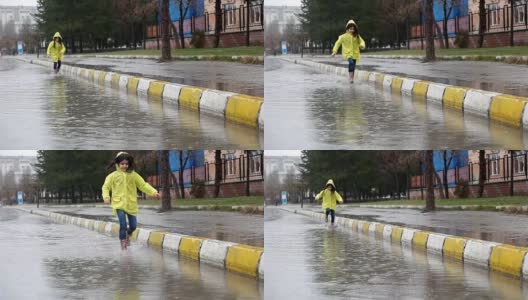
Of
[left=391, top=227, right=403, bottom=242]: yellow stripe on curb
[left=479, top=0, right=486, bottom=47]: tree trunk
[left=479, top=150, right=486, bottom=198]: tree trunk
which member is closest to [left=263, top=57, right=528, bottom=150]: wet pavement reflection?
[left=479, top=150, right=486, bottom=198]: tree trunk

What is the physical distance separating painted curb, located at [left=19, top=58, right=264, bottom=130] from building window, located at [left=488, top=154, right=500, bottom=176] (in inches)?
113

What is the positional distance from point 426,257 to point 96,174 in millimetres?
3436

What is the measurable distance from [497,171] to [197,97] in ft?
12.5

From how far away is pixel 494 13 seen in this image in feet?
60.5

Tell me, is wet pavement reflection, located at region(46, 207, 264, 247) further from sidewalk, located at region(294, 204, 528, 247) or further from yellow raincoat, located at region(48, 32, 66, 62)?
yellow raincoat, located at region(48, 32, 66, 62)

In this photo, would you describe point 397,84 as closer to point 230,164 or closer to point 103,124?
point 230,164

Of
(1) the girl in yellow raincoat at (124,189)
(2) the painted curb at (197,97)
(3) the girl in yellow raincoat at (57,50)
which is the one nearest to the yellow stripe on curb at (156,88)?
(2) the painted curb at (197,97)

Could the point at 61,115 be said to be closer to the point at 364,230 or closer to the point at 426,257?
the point at 426,257

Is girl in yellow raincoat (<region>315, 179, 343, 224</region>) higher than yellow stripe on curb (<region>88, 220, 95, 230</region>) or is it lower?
lower

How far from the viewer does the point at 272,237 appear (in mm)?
15961

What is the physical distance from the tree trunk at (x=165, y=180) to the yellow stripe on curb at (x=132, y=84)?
3.55 m

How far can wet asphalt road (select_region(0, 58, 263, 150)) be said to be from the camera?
971 cm

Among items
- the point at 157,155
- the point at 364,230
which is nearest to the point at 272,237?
the point at 364,230

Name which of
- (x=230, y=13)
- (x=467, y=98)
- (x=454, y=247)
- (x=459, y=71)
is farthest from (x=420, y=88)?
(x=454, y=247)
